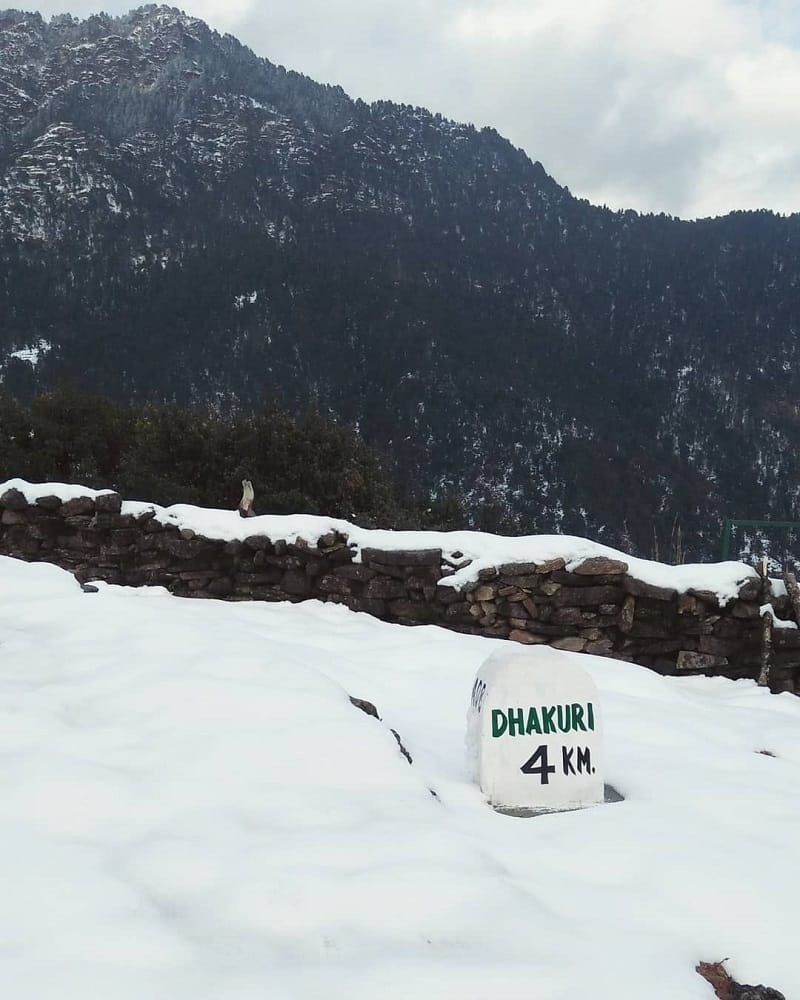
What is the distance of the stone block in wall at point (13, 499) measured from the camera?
7090mm

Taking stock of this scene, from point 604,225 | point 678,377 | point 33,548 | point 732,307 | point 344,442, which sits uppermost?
point 604,225

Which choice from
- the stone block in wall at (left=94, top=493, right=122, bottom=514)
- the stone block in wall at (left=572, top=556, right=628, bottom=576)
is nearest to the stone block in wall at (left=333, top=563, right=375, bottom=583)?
the stone block in wall at (left=572, top=556, right=628, bottom=576)

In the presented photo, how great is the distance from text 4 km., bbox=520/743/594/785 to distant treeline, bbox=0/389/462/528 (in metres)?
7.08

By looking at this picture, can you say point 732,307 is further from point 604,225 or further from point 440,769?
point 440,769

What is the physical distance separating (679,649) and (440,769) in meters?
3.58

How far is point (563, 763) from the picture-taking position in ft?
8.79

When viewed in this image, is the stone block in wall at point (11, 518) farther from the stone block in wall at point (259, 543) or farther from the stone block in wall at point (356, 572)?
the stone block in wall at point (356, 572)

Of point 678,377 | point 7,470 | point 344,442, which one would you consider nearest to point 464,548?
point 344,442

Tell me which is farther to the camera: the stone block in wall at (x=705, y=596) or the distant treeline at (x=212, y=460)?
the distant treeline at (x=212, y=460)

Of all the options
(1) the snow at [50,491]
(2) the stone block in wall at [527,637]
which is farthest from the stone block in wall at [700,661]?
(1) the snow at [50,491]

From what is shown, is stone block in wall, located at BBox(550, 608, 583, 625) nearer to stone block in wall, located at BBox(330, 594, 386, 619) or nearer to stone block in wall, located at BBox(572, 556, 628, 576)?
stone block in wall, located at BBox(572, 556, 628, 576)

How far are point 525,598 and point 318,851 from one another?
4124 millimetres

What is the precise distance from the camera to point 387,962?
1.49m

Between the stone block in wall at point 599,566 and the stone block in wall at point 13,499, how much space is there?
5042mm
